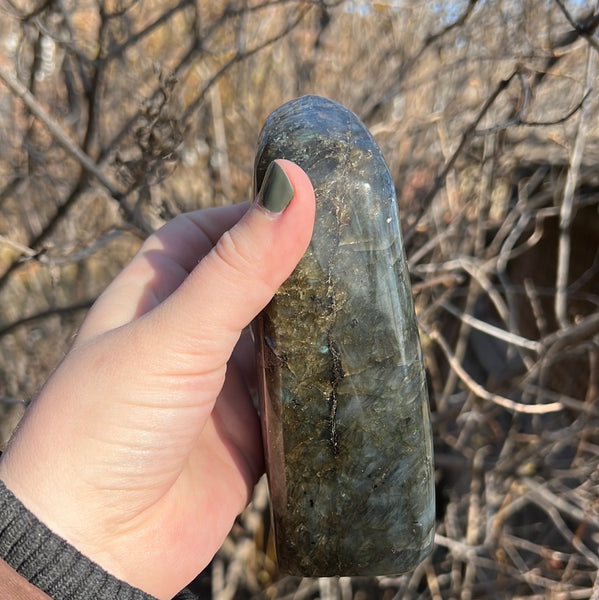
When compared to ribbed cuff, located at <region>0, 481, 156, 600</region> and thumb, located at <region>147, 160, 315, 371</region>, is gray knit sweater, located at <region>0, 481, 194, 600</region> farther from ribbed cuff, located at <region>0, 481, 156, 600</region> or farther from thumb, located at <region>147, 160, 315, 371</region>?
thumb, located at <region>147, 160, 315, 371</region>

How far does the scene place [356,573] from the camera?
1.25m

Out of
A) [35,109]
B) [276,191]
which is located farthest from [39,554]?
[35,109]

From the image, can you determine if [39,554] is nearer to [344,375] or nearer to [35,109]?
[344,375]

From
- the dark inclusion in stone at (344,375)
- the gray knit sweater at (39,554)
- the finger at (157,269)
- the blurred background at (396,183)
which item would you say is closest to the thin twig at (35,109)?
the finger at (157,269)

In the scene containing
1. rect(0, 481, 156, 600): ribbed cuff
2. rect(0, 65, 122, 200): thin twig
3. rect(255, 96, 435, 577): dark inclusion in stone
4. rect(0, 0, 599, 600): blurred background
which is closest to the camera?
rect(0, 481, 156, 600): ribbed cuff

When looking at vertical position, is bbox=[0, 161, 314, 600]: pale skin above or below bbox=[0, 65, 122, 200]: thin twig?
below

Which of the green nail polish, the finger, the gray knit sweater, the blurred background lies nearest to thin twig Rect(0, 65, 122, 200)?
the finger

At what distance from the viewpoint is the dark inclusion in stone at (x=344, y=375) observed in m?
1.15

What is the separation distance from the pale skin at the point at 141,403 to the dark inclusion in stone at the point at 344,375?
9 cm

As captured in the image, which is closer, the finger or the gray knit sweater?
the gray knit sweater

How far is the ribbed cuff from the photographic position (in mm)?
1032

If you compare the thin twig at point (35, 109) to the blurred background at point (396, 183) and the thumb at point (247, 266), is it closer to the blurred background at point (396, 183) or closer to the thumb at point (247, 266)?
the blurred background at point (396, 183)

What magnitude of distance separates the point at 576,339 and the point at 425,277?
787 millimetres

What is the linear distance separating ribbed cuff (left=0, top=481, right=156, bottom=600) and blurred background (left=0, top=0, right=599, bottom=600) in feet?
5.16
